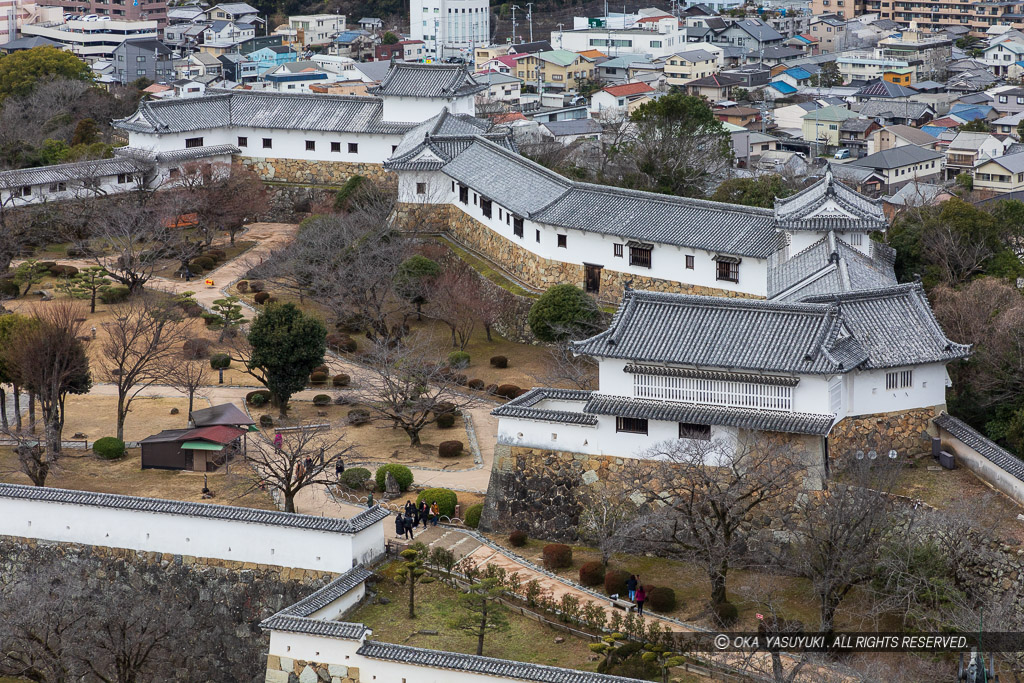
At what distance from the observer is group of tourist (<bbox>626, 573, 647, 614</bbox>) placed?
1293 inches

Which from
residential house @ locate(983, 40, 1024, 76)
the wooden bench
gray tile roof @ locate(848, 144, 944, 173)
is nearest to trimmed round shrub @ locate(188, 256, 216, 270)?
the wooden bench

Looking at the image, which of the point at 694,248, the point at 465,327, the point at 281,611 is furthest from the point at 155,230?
the point at 281,611

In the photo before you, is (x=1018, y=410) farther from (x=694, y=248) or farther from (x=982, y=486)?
(x=694, y=248)

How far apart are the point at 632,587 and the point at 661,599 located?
78cm

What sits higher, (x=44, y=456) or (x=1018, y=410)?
(x=1018, y=410)

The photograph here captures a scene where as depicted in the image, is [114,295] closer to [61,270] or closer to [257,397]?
[61,270]

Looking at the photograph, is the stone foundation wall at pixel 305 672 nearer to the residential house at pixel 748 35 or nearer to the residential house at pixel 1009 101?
the residential house at pixel 1009 101

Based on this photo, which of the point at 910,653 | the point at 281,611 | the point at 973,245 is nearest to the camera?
the point at 910,653

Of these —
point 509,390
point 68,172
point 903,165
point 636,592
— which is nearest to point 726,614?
point 636,592

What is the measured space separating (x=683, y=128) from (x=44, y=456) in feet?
112

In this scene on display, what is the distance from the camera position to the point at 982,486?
1345 inches

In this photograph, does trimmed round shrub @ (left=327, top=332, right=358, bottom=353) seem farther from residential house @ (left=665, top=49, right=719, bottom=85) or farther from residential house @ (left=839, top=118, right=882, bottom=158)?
residential house @ (left=665, top=49, right=719, bottom=85)

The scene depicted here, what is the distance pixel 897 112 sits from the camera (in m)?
111

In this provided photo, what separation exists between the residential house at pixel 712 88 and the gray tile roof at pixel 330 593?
93604 millimetres
